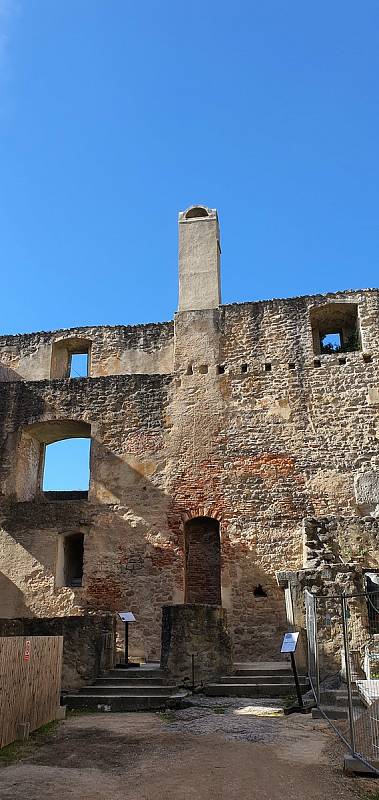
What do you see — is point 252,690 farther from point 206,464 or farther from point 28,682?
point 206,464

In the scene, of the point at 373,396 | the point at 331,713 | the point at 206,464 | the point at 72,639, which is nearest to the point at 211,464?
the point at 206,464

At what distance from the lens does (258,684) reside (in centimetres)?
1135

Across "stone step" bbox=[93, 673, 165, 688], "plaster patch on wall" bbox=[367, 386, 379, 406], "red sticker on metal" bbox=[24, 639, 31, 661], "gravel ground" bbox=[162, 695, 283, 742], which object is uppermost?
"plaster patch on wall" bbox=[367, 386, 379, 406]

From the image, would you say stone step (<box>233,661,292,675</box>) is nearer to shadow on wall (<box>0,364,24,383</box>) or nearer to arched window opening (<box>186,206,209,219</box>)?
shadow on wall (<box>0,364,24,383</box>)

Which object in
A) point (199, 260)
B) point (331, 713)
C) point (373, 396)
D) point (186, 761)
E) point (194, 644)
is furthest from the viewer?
point (199, 260)

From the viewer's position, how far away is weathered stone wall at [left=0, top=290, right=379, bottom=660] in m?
16.2

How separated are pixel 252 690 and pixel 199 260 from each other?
12.2 m

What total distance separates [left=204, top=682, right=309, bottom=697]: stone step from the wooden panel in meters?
2.61

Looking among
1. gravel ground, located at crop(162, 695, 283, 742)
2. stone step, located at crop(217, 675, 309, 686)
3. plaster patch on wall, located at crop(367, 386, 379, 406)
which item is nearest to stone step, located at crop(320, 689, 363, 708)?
gravel ground, located at crop(162, 695, 283, 742)

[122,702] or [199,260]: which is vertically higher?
[199,260]

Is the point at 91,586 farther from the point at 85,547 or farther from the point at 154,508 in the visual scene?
the point at 154,508

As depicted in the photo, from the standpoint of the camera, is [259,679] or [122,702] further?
[259,679]

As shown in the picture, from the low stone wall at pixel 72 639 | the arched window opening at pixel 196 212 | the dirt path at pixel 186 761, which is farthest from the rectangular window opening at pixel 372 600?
the arched window opening at pixel 196 212

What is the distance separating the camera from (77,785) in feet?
21.0
